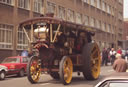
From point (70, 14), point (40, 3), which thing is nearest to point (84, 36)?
point (40, 3)

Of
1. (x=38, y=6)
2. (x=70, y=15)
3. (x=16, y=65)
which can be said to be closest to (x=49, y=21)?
(x=16, y=65)

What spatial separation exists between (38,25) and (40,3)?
19812mm

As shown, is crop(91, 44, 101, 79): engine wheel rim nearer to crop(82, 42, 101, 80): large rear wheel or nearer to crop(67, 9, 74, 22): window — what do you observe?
crop(82, 42, 101, 80): large rear wheel

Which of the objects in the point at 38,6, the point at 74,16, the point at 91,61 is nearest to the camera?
the point at 91,61

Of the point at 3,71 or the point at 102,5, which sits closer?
the point at 3,71

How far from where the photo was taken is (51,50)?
12.0m

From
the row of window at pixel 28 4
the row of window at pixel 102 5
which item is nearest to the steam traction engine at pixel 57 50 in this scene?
the row of window at pixel 28 4

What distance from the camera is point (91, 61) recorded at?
13281 millimetres

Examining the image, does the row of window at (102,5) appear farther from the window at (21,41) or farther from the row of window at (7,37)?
the row of window at (7,37)

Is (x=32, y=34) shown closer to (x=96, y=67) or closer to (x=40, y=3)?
(x=96, y=67)

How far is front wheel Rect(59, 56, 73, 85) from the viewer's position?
1123 cm

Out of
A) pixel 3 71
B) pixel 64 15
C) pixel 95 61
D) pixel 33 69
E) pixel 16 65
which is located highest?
pixel 64 15

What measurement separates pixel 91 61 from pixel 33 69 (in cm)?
282

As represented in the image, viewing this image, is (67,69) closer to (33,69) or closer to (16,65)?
(33,69)
